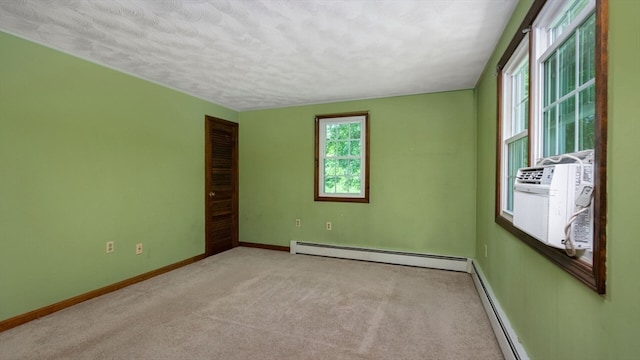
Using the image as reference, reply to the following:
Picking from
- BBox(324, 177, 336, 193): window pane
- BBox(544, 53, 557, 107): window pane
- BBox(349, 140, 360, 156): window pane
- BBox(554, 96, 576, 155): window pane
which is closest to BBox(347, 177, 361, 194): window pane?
BBox(324, 177, 336, 193): window pane

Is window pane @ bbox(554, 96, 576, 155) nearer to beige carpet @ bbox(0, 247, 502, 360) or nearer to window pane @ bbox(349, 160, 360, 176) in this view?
beige carpet @ bbox(0, 247, 502, 360)

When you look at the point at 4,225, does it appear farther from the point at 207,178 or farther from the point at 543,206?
the point at 543,206

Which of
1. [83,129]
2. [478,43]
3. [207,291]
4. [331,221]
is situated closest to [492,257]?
[478,43]

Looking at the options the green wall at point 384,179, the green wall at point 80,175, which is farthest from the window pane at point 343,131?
the green wall at point 80,175

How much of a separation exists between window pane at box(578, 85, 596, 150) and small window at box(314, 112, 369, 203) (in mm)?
2920

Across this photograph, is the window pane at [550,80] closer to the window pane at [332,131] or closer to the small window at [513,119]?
the small window at [513,119]

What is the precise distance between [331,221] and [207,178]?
2017 mm

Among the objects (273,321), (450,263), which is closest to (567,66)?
(273,321)

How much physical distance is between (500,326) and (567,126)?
59.0 inches

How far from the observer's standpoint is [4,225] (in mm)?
2189

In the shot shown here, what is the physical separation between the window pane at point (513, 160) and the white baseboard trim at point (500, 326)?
31.4 inches

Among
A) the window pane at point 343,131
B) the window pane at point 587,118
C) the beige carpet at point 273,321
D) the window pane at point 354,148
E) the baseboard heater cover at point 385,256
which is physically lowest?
the beige carpet at point 273,321

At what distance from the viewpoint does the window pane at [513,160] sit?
1935mm

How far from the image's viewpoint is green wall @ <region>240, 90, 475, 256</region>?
3.67 m
